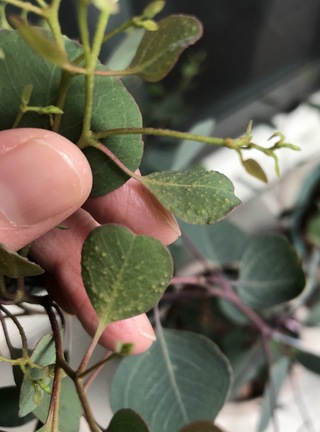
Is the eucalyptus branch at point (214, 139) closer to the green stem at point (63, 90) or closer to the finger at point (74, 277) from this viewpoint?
the green stem at point (63, 90)

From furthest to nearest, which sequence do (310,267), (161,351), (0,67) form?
1. (310,267)
2. (161,351)
3. (0,67)

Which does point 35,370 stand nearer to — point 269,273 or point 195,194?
point 195,194

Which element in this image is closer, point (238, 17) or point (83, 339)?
point (83, 339)

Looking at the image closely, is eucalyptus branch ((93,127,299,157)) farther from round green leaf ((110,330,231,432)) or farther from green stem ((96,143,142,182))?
round green leaf ((110,330,231,432))

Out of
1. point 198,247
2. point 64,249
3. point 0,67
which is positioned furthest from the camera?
point 198,247

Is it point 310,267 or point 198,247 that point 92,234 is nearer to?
point 198,247

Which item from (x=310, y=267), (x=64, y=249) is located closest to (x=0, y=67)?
(x=64, y=249)
